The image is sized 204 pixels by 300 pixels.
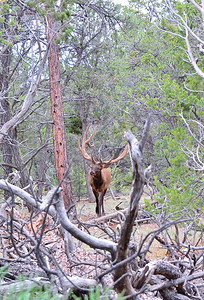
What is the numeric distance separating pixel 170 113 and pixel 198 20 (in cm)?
235

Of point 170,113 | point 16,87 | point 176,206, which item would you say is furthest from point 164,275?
point 16,87

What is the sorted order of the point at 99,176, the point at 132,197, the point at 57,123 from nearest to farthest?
1. the point at 132,197
2. the point at 57,123
3. the point at 99,176

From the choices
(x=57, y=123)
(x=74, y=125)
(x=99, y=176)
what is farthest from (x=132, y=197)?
(x=74, y=125)

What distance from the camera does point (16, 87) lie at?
505 inches

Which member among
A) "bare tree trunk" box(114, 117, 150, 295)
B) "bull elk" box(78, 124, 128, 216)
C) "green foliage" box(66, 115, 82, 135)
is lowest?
"bull elk" box(78, 124, 128, 216)

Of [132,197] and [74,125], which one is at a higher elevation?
[132,197]

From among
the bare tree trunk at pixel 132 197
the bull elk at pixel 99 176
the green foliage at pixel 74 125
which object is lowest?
the bull elk at pixel 99 176

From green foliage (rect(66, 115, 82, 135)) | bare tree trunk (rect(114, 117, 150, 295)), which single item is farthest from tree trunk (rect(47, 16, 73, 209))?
bare tree trunk (rect(114, 117, 150, 295))

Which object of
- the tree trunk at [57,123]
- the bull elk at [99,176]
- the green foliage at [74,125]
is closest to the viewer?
the tree trunk at [57,123]

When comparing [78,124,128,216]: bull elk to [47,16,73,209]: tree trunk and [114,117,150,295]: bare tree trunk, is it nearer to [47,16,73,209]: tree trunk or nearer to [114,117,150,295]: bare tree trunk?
[47,16,73,209]: tree trunk

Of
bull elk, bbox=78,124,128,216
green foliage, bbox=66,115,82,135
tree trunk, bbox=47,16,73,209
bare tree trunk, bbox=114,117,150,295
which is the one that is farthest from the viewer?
green foliage, bbox=66,115,82,135

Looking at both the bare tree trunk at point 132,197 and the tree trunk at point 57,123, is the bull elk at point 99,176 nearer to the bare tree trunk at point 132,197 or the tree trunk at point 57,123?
the tree trunk at point 57,123

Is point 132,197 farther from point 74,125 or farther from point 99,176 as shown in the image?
point 74,125

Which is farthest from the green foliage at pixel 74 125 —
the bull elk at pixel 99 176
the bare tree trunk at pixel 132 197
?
the bare tree trunk at pixel 132 197
